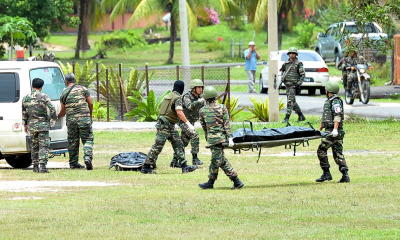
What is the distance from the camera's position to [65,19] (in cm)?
6009

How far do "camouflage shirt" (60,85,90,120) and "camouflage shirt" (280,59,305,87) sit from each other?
859 cm

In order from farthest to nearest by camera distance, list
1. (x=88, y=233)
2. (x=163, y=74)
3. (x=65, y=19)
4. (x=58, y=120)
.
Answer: (x=65, y=19) → (x=163, y=74) → (x=58, y=120) → (x=88, y=233)

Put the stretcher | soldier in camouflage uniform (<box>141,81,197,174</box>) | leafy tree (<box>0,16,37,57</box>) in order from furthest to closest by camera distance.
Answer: leafy tree (<box>0,16,37,57</box>) < soldier in camouflage uniform (<box>141,81,197,174</box>) < the stretcher

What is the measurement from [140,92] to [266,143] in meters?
16.3

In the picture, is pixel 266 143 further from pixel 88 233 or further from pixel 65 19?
pixel 65 19

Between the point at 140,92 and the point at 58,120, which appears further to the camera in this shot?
the point at 140,92

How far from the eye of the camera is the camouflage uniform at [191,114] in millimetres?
19984

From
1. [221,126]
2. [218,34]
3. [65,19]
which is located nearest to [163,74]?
[65,19]

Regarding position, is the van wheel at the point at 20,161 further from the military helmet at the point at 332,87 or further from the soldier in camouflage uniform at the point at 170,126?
the military helmet at the point at 332,87

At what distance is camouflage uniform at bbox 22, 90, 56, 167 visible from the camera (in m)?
20.1

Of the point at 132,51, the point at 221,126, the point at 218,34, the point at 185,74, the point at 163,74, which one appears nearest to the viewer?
the point at 221,126

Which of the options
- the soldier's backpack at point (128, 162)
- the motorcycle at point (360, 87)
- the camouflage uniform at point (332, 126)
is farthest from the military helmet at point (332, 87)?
the motorcycle at point (360, 87)

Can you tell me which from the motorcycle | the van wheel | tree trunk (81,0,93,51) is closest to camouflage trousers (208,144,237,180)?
the van wheel

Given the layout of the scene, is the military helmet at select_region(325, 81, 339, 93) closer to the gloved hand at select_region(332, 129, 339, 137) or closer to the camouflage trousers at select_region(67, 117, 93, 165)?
the gloved hand at select_region(332, 129, 339, 137)
